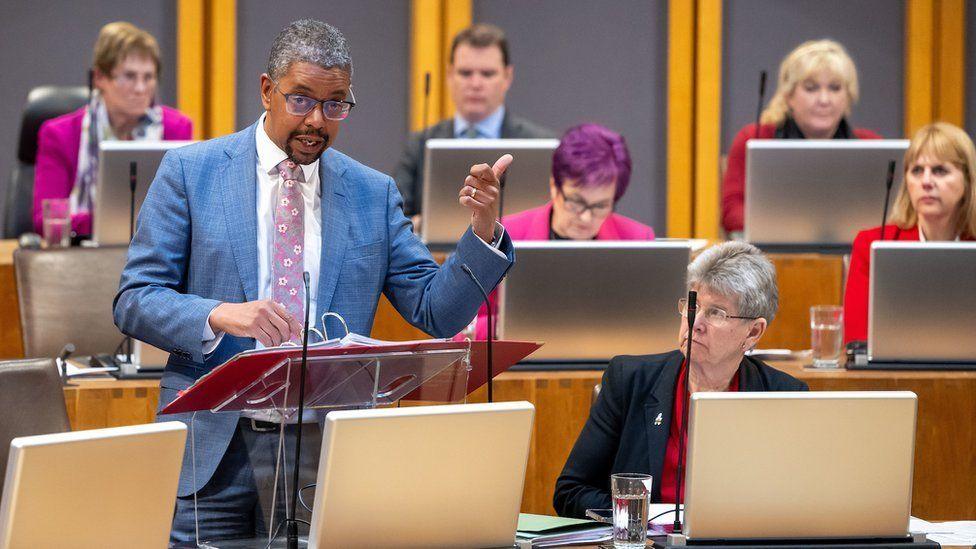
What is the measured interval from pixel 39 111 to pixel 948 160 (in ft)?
10.3

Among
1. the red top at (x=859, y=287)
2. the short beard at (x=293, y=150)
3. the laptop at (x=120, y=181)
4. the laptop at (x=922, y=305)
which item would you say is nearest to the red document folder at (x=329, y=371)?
the short beard at (x=293, y=150)

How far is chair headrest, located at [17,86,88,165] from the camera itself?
4910 mm

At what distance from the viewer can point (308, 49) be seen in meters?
2.13

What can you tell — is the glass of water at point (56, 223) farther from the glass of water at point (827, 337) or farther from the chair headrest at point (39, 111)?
the glass of water at point (827, 337)

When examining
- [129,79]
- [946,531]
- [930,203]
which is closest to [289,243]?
[946,531]

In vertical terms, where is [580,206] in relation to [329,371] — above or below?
above

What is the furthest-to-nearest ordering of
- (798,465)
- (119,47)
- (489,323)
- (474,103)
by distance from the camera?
(474,103)
(119,47)
(489,323)
(798,465)

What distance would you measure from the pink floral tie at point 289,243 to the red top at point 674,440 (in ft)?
2.28

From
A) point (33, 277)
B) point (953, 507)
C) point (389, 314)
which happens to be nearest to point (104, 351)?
point (33, 277)

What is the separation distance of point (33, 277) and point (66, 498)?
2143 millimetres

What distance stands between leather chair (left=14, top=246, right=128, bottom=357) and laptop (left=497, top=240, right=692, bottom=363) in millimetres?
1092

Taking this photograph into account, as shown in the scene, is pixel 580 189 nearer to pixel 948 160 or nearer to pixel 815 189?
pixel 815 189

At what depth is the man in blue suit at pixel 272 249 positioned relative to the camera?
2127mm

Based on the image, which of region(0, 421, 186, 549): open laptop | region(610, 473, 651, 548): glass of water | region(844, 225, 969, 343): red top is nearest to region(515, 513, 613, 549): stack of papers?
region(610, 473, 651, 548): glass of water
